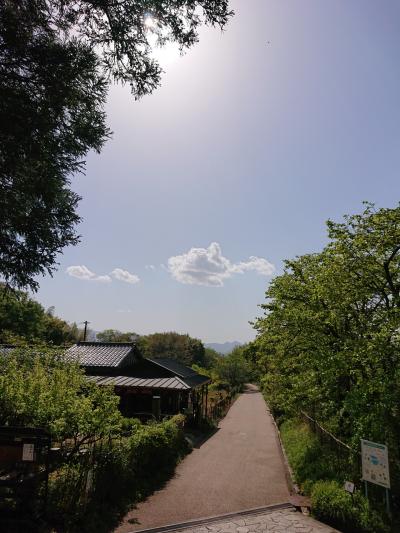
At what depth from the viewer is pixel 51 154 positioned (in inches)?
293

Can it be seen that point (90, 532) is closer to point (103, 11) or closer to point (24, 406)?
point (24, 406)

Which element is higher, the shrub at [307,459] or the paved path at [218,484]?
the shrub at [307,459]

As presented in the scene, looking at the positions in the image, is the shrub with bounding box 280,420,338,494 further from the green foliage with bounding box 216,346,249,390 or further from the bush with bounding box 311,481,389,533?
the green foliage with bounding box 216,346,249,390

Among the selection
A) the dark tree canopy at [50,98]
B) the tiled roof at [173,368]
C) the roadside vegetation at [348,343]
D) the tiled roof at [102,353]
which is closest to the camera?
the dark tree canopy at [50,98]

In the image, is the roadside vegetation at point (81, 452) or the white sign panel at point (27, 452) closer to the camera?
the white sign panel at point (27, 452)

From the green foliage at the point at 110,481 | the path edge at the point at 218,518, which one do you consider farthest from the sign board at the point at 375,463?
the green foliage at the point at 110,481

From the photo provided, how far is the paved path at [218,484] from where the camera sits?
9.95 metres

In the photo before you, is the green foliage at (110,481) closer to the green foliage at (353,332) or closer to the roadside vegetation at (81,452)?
the roadside vegetation at (81,452)

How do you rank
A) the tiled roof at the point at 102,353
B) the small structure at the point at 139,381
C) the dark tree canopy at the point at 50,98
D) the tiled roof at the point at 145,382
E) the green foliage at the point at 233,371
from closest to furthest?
the dark tree canopy at the point at 50,98 → the tiled roof at the point at 145,382 → the small structure at the point at 139,381 → the tiled roof at the point at 102,353 → the green foliage at the point at 233,371

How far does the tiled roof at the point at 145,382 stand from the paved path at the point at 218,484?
3477mm

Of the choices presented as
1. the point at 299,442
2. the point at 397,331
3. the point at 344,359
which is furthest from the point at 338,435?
the point at 397,331

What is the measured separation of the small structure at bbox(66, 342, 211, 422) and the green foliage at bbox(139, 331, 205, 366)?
180ft

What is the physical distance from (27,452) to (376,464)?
8561 mm

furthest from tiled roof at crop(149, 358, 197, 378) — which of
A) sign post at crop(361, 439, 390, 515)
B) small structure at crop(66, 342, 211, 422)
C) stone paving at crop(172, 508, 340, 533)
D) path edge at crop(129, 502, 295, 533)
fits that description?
sign post at crop(361, 439, 390, 515)
